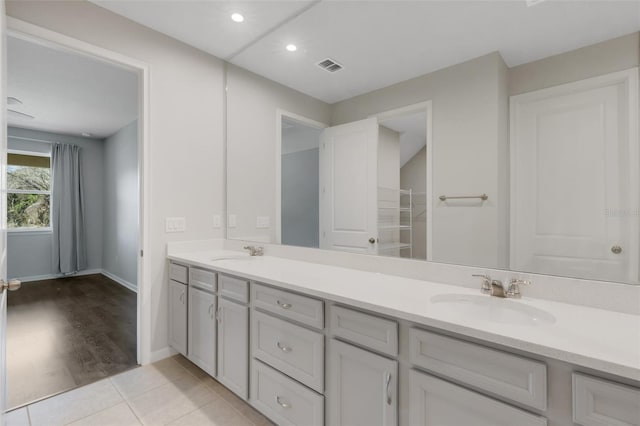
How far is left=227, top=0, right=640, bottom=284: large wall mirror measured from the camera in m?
1.11

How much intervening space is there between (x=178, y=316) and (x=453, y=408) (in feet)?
6.66

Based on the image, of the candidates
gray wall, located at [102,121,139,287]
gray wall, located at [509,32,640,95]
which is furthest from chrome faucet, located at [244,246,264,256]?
gray wall, located at [102,121,139,287]

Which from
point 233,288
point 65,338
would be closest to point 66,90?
point 65,338

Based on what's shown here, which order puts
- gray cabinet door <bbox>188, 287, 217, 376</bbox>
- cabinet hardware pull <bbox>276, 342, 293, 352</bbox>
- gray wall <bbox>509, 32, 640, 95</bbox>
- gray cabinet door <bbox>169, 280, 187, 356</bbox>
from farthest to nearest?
gray cabinet door <bbox>169, 280, 187, 356</bbox> → gray cabinet door <bbox>188, 287, 217, 376</bbox> → cabinet hardware pull <bbox>276, 342, 293, 352</bbox> → gray wall <bbox>509, 32, 640, 95</bbox>

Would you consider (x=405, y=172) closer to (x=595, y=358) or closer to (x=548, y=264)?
(x=548, y=264)

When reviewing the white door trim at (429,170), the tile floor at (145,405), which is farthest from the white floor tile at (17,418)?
the white door trim at (429,170)

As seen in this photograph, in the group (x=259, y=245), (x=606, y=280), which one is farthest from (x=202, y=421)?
(x=606, y=280)

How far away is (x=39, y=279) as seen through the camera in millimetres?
5332

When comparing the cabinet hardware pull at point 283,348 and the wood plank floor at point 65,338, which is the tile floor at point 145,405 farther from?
the cabinet hardware pull at point 283,348

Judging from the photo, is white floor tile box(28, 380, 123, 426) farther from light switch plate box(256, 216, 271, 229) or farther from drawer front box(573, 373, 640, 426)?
drawer front box(573, 373, 640, 426)

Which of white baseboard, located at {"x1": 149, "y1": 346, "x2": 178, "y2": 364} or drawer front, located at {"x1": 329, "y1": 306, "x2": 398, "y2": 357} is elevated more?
drawer front, located at {"x1": 329, "y1": 306, "x2": 398, "y2": 357}

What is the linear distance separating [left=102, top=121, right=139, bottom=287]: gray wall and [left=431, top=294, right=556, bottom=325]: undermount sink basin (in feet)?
15.4

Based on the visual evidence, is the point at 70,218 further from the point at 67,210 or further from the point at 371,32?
the point at 371,32

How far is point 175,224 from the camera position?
8.14 ft
